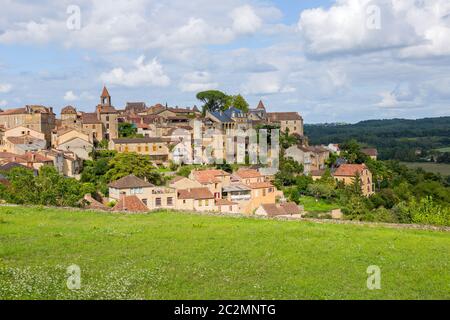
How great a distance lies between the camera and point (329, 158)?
332 feet

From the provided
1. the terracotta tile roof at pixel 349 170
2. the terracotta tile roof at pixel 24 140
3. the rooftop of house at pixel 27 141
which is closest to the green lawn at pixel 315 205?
the terracotta tile roof at pixel 349 170

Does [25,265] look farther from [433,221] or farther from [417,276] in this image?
[433,221]

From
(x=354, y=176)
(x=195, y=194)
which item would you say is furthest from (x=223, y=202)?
(x=354, y=176)

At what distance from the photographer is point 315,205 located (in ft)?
238

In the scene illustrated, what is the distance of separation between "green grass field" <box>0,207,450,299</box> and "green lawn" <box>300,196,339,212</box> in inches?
1756

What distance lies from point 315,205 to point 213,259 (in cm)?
5694

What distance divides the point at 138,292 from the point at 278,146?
79.1m

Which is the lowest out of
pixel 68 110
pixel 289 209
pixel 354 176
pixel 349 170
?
pixel 289 209

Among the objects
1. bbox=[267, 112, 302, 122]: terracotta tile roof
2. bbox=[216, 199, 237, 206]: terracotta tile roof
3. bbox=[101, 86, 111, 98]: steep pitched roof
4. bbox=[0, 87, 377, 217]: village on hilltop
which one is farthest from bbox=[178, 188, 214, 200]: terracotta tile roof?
bbox=[267, 112, 302, 122]: terracotta tile roof

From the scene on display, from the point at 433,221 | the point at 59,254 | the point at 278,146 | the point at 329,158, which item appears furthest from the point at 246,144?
the point at 59,254

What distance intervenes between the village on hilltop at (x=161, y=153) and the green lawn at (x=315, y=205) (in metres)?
3.62

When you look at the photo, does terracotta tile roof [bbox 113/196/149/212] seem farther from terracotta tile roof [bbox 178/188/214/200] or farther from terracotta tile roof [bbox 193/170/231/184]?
terracotta tile roof [bbox 193/170/231/184]

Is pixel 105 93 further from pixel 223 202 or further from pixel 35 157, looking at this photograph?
pixel 223 202

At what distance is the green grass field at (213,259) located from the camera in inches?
539
